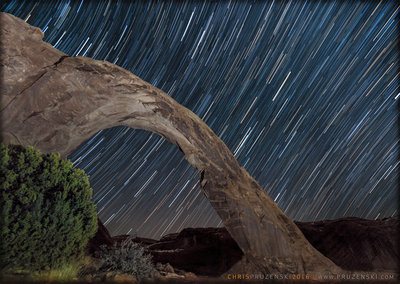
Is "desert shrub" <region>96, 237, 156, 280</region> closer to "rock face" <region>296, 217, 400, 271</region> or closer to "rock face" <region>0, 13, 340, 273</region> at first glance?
"rock face" <region>0, 13, 340, 273</region>

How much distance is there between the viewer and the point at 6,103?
27.5 ft

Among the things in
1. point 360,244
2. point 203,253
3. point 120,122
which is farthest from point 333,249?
point 120,122

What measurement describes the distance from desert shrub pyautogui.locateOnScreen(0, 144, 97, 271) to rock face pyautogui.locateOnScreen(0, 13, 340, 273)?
201cm

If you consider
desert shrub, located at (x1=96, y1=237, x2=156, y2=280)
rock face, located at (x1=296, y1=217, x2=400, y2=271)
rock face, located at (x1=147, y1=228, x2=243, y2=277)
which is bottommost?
rock face, located at (x1=147, y1=228, x2=243, y2=277)

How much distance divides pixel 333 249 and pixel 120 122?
33.3 ft

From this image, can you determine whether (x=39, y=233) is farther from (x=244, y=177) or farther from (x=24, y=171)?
(x=244, y=177)

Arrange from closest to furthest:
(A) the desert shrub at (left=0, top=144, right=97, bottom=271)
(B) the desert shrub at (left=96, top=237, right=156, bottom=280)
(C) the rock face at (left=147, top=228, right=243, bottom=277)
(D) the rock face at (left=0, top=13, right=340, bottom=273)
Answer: (A) the desert shrub at (left=0, top=144, right=97, bottom=271), (B) the desert shrub at (left=96, top=237, right=156, bottom=280), (D) the rock face at (left=0, top=13, right=340, bottom=273), (C) the rock face at (left=147, top=228, right=243, bottom=277)

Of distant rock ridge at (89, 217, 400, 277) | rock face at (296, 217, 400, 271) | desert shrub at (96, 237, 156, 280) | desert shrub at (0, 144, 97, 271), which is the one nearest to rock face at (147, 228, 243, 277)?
distant rock ridge at (89, 217, 400, 277)

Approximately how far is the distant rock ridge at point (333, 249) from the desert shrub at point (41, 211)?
5.43 metres

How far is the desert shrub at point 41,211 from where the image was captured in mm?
6002

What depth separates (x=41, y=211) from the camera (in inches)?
252

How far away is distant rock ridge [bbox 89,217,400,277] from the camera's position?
37.1 ft

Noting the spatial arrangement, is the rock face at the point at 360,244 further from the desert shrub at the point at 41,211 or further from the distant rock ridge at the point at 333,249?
the desert shrub at the point at 41,211

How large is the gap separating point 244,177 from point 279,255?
2.69m
